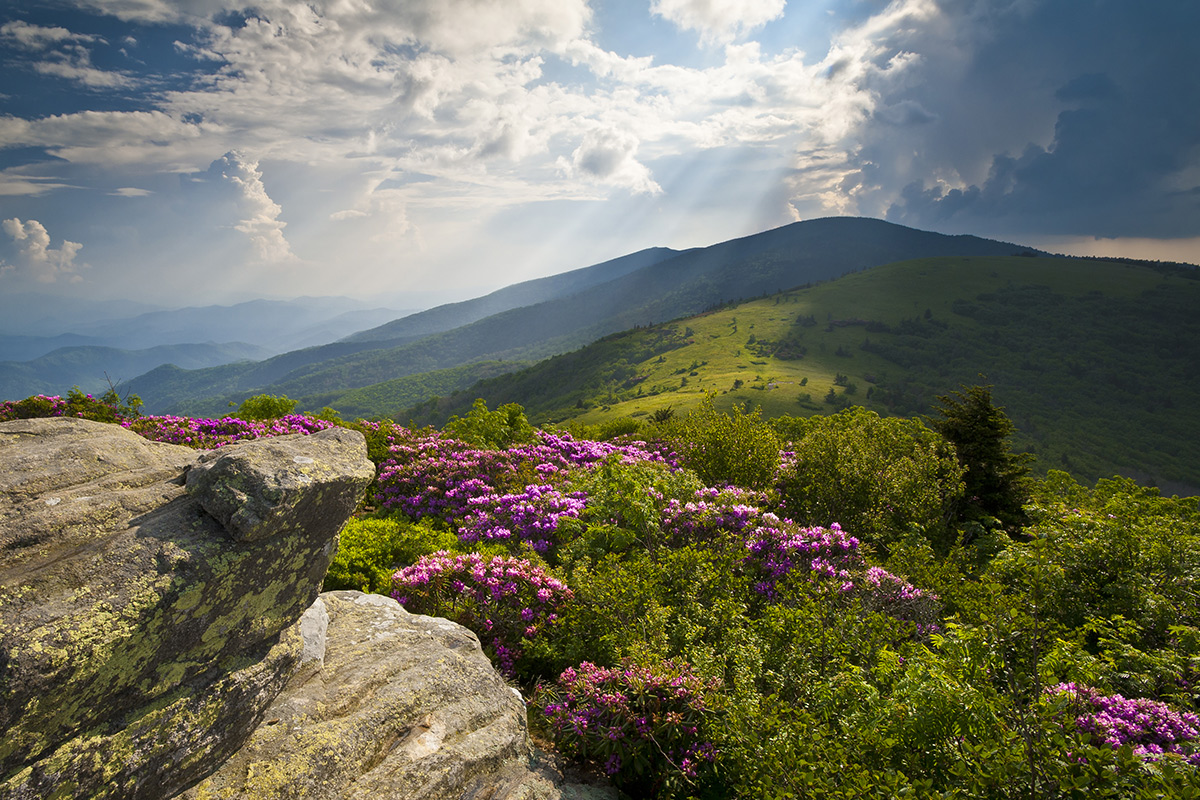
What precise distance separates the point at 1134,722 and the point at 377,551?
1111 centimetres

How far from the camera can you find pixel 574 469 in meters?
15.5

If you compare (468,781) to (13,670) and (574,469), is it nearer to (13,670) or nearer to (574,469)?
(13,670)

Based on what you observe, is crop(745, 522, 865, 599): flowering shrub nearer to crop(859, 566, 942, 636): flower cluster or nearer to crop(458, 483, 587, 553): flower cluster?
crop(859, 566, 942, 636): flower cluster

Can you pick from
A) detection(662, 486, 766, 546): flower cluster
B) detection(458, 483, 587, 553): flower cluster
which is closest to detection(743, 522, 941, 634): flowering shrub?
detection(662, 486, 766, 546): flower cluster

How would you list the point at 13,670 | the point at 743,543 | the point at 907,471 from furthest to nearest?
the point at 907,471, the point at 743,543, the point at 13,670

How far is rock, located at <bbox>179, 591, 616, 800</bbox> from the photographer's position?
4371 mm

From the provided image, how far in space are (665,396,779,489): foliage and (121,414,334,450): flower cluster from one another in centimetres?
1075

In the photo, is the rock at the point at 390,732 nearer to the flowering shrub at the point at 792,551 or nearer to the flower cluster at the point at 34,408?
the flowering shrub at the point at 792,551

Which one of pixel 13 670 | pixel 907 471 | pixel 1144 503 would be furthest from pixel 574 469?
pixel 1144 503

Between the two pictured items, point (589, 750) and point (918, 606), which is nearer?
point (589, 750)

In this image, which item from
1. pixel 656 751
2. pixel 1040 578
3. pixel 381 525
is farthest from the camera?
pixel 381 525

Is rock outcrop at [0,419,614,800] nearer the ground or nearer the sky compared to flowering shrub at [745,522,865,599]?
nearer the sky

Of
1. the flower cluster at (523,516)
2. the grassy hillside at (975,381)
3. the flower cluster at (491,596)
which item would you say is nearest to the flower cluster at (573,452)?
the flower cluster at (523,516)

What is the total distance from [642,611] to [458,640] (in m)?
2.63
